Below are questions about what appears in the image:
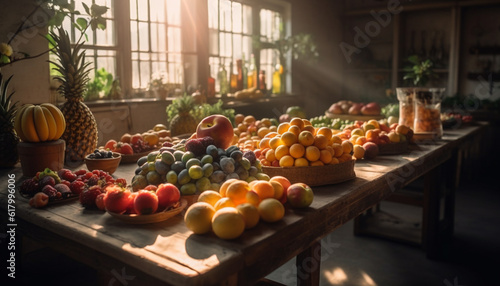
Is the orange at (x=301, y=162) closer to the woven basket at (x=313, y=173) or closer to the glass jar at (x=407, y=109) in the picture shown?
the woven basket at (x=313, y=173)

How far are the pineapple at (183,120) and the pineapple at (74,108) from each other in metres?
1.02

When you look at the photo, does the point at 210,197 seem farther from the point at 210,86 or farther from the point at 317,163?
the point at 210,86

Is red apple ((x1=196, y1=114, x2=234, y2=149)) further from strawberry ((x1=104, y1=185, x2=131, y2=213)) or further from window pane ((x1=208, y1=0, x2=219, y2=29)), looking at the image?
window pane ((x1=208, y1=0, x2=219, y2=29))

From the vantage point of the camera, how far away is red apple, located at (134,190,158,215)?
3.87 feet

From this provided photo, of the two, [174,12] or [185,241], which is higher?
[174,12]

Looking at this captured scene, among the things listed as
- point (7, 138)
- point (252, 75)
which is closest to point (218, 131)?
point (7, 138)

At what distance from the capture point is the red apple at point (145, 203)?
118cm

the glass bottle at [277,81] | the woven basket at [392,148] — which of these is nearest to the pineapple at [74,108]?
the woven basket at [392,148]

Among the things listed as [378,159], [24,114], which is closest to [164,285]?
[24,114]

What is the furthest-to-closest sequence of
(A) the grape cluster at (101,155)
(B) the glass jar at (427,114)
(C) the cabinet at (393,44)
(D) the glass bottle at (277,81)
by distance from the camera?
(C) the cabinet at (393,44)
(D) the glass bottle at (277,81)
(B) the glass jar at (427,114)
(A) the grape cluster at (101,155)

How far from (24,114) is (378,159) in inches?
67.5

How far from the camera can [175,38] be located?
15.4ft

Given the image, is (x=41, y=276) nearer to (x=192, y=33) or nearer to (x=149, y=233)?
(x=149, y=233)

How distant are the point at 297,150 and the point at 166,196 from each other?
60 centimetres
